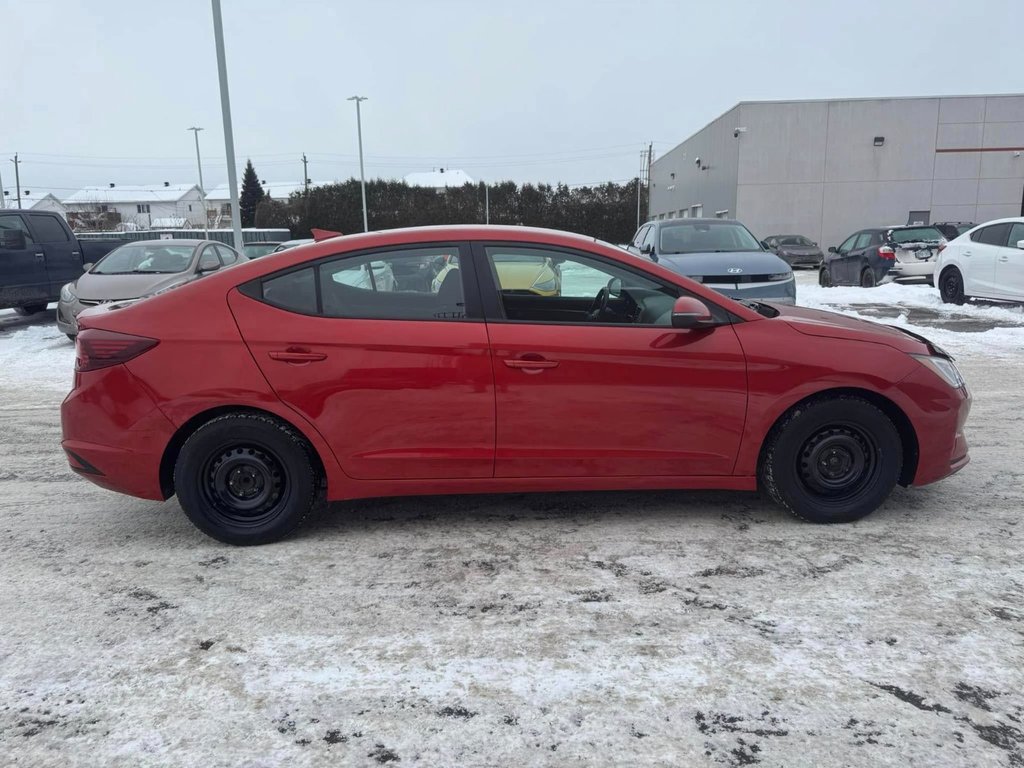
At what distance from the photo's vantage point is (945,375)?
3943 millimetres

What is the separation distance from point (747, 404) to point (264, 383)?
2.42 m

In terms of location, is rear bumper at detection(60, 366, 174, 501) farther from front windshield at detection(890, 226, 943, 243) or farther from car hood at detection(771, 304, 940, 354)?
front windshield at detection(890, 226, 943, 243)

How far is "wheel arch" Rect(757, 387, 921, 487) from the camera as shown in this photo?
3.84 m

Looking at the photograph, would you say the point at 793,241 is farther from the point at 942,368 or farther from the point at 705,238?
the point at 942,368

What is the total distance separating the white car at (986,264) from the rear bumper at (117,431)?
1266 cm

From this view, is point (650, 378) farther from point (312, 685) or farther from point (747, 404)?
point (312, 685)

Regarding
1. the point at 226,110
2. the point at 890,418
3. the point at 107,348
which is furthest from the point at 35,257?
the point at 890,418

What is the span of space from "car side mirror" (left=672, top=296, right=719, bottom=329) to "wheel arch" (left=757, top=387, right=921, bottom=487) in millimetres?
661

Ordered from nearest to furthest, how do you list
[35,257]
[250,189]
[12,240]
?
[12,240] < [35,257] < [250,189]

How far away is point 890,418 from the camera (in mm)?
3941

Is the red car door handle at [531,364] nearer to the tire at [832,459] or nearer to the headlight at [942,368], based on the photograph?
the tire at [832,459]

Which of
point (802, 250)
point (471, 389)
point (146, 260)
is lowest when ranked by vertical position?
point (471, 389)

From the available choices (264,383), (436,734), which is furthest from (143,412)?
(436,734)

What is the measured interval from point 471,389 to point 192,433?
144 centimetres
